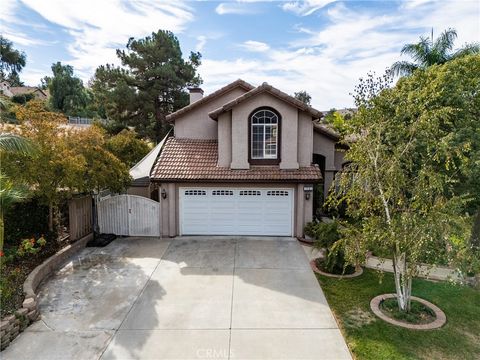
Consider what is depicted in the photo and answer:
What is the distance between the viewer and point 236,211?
14648 mm

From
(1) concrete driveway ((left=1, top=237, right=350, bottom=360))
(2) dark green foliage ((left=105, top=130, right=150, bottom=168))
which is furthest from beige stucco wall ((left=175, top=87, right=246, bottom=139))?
(1) concrete driveway ((left=1, top=237, right=350, bottom=360))

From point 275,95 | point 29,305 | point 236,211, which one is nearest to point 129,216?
point 236,211

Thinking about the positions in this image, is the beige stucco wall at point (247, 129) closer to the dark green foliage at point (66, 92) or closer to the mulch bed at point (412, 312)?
the mulch bed at point (412, 312)

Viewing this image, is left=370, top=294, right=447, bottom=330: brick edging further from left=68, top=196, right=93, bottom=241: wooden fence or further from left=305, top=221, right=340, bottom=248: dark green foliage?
left=68, top=196, right=93, bottom=241: wooden fence

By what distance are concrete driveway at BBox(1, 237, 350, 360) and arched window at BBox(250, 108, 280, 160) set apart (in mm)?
4539

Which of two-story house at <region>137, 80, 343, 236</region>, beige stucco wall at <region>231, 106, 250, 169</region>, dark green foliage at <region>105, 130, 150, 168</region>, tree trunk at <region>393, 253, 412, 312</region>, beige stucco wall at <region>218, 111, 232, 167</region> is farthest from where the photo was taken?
dark green foliage at <region>105, 130, 150, 168</region>

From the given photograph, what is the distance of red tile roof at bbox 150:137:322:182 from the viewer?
14.0 meters

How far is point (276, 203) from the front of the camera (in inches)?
575

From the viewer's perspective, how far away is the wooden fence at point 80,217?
12.8 meters

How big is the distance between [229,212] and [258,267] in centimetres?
392

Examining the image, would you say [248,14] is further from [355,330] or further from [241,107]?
[355,330]

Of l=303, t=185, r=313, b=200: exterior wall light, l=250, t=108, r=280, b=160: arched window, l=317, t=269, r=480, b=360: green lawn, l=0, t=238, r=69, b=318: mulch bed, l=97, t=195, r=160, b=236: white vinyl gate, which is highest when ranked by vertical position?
l=250, t=108, r=280, b=160: arched window

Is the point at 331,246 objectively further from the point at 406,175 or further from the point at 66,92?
the point at 66,92

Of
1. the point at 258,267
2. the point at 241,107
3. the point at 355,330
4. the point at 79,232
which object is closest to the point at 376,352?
the point at 355,330
